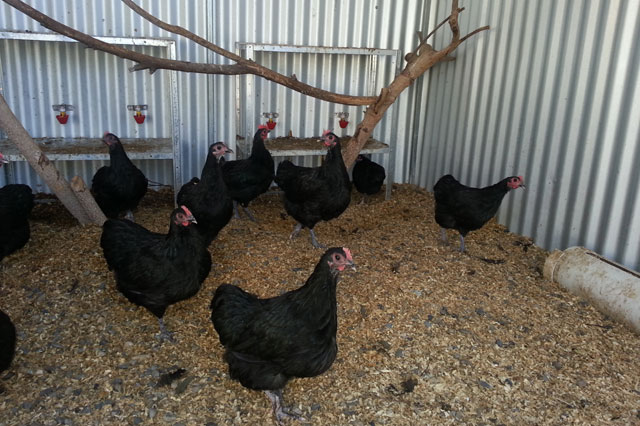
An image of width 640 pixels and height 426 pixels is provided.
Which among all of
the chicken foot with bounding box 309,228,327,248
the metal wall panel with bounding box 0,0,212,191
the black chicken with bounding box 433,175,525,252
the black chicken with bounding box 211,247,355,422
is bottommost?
the chicken foot with bounding box 309,228,327,248

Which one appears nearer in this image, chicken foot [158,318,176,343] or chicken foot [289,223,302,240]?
chicken foot [158,318,176,343]

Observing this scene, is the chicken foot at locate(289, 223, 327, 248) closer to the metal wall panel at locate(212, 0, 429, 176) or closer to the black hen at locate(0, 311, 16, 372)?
the metal wall panel at locate(212, 0, 429, 176)

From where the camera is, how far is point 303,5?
7121 millimetres

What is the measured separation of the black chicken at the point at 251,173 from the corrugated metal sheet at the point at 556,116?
277 centimetres

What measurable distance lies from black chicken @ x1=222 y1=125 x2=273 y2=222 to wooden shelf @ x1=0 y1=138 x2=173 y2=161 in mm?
821

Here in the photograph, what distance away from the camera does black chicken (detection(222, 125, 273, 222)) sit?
6.20m

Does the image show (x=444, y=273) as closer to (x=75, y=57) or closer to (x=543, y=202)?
(x=543, y=202)

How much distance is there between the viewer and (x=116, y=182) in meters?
5.88

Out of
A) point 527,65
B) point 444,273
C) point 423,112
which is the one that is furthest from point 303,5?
point 444,273

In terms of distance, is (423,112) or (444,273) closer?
(444,273)

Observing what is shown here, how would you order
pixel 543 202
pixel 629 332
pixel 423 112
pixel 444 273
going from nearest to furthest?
pixel 629 332, pixel 444 273, pixel 543 202, pixel 423 112

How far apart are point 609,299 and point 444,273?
1.45m

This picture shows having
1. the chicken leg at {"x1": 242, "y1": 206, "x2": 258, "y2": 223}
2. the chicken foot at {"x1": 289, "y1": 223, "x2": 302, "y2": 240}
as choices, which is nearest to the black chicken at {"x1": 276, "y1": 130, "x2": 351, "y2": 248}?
the chicken foot at {"x1": 289, "y1": 223, "x2": 302, "y2": 240}

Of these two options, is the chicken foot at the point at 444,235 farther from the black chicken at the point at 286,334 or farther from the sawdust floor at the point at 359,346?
the black chicken at the point at 286,334
